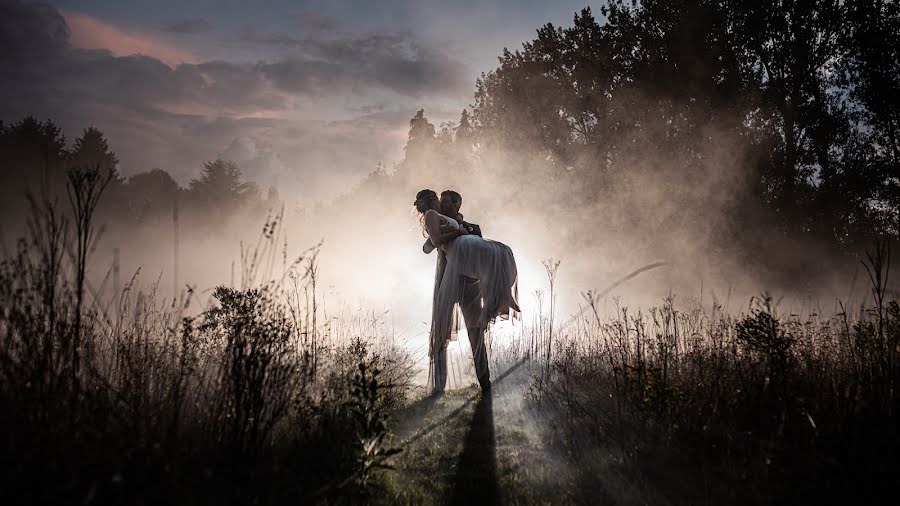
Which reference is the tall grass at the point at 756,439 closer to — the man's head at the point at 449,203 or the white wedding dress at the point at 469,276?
the white wedding dress at the point at 469,276

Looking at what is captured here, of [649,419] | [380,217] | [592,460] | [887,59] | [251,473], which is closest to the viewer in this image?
[251,473]

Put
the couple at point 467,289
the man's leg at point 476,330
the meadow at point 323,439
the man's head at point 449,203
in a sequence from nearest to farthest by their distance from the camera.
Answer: the meadow at point 323,439, the man's leg at point 476,330, the couple at point 467,289, the man's head at point 449,203

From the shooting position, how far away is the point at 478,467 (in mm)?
2791

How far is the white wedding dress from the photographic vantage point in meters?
4.93

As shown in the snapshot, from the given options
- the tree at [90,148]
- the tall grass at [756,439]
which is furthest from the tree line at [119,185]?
the tall grass at [756,439]

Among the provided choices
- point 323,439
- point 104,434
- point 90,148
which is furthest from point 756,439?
point 90,148

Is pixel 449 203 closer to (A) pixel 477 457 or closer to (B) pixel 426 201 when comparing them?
(B) pixel 426 201

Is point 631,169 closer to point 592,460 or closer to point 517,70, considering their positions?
point 517,70

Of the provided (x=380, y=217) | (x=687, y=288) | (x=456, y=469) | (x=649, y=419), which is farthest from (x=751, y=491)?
(x=380, y=217)

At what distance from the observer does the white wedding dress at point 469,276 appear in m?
4.93

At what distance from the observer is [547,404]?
416 centimetres

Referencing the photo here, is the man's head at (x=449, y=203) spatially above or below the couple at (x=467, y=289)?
above

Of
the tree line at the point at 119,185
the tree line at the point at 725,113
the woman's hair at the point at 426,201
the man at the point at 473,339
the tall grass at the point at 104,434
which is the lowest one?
the tall grass at the point at 104,434

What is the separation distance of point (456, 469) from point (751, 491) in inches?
63.1
